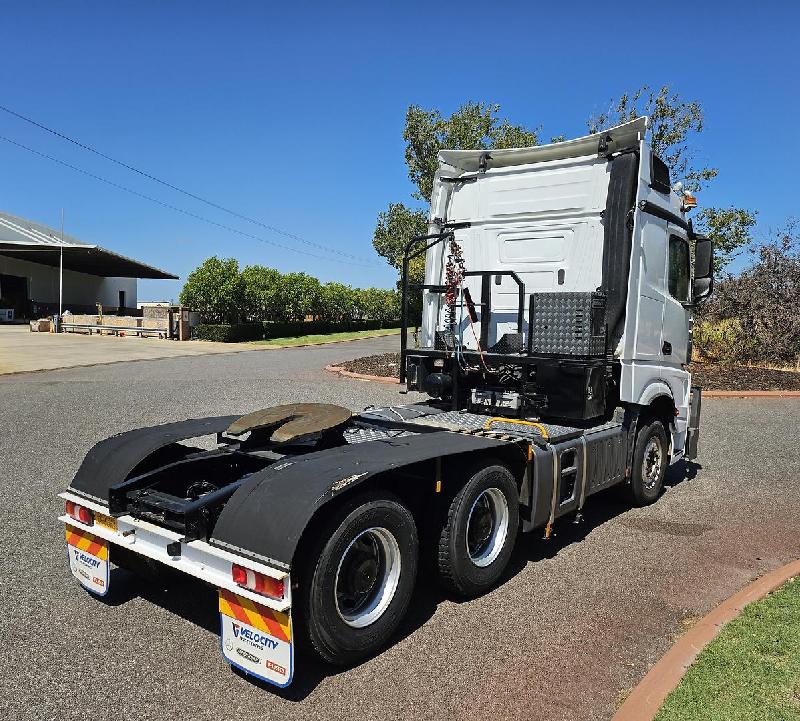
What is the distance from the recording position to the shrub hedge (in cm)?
3366

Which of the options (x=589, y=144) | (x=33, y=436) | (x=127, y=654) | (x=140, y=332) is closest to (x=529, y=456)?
(x=127, y=654)

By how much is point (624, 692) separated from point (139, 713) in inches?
91.2

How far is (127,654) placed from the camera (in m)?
3.24

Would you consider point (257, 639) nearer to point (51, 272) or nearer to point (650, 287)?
point (650, 287)

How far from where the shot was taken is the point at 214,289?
3666cm

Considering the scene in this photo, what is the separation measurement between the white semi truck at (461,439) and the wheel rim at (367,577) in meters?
0.01

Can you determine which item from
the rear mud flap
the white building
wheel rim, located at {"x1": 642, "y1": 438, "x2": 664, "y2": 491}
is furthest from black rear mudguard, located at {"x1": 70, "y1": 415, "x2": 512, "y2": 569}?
the white building

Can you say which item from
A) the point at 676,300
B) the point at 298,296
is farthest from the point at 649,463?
the point at 298,296

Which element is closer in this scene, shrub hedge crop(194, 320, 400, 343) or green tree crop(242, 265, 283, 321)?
shrub hedge crop(194, 320, 400, 343)

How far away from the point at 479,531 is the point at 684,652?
1355 millimetres

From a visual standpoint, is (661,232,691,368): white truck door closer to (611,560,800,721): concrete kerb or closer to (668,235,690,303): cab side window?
(668,235,690,303): cab side window

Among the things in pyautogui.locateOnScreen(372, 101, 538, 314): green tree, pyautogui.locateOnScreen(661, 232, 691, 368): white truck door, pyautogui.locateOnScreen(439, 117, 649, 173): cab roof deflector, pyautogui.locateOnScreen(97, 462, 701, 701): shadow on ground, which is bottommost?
pyautogui.locateOnScreen(97, 462, 701, 701): shadow on ground

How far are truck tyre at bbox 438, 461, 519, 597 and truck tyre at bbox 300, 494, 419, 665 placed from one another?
1.12ft

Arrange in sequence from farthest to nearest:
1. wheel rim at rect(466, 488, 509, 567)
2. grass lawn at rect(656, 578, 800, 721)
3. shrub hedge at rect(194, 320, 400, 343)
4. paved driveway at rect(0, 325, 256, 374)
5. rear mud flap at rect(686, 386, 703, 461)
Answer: shrub hedge at rect(194, 320, 400, 343) → paved driveway at rect(0, 325, 256, 374) → rear mud flap at rect(686, 386, 703, 461) → wheel rim at rect(466, 488, 509, 567) → grass lawn at rect(656, 578, 800, 721)
